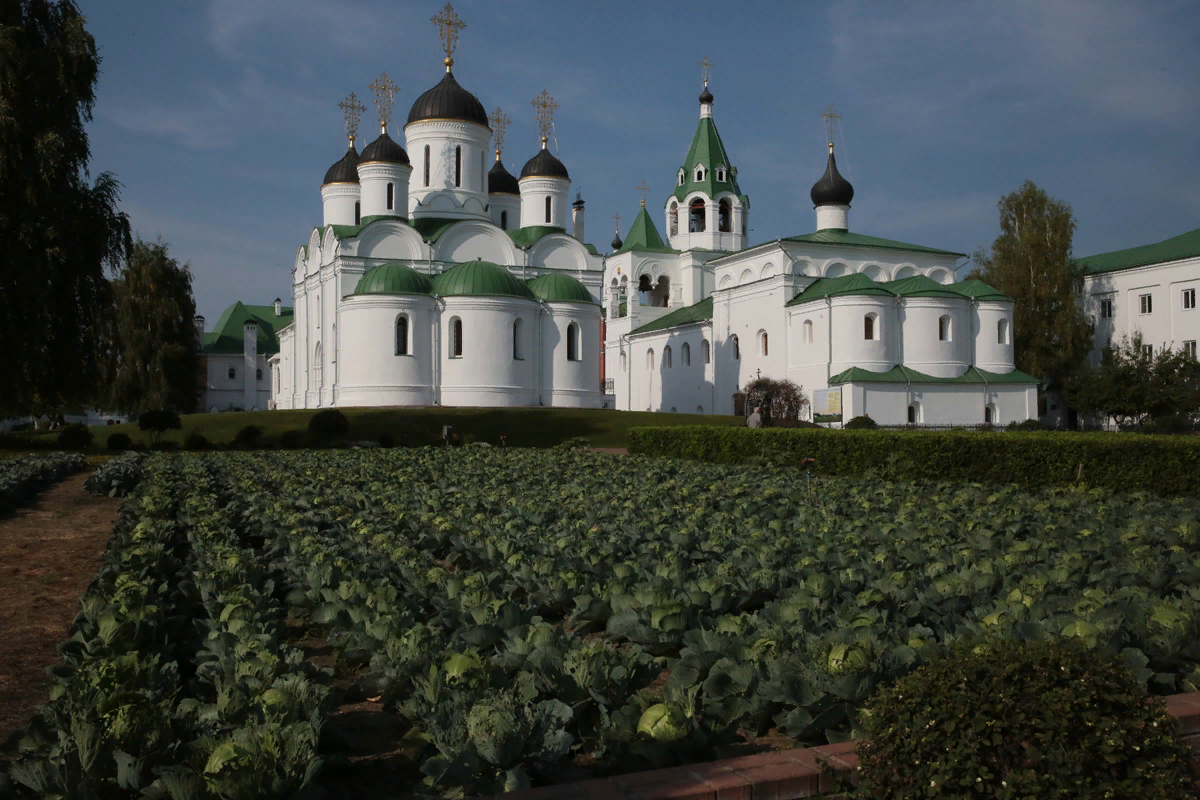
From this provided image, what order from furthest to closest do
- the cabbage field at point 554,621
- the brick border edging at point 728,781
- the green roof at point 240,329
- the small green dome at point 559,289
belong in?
the green roof at point 240,329, the small green dome at point 559,289, the cabbage field at point 554,621, the brick border edging at point 728,781

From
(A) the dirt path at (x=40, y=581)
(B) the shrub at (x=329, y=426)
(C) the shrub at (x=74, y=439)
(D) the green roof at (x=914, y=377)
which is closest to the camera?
(A) the dirt path at (x=40, y=581)

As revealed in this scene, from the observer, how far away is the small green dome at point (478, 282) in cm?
4134

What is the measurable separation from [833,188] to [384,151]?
Result: 22816mm

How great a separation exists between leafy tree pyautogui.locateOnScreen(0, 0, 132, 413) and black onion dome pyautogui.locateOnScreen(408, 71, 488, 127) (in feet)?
85.3

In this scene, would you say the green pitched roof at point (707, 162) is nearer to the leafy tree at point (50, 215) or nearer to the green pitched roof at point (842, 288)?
the green pitched roof at point (842, 288)

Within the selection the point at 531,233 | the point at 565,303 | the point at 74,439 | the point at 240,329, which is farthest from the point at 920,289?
the point at 240,329

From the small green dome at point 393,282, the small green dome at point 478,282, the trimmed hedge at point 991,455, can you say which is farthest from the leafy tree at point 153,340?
the trimmed hedge at point 991,455

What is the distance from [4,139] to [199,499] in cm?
1256

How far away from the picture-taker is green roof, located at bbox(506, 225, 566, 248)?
4875 centimetres

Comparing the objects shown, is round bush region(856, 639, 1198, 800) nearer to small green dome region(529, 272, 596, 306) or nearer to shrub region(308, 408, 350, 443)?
shrub region(308, 408, 350, 443)

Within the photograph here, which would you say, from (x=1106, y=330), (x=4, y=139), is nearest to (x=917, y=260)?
(x=1106, y=330)

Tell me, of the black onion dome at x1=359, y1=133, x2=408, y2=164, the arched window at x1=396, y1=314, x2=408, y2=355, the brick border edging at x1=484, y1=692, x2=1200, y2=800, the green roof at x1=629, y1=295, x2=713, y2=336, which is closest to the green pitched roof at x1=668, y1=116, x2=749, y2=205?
the green roof at x1=629, y1=295, x2=713, y2=336

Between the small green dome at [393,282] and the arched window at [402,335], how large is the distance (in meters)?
1.19

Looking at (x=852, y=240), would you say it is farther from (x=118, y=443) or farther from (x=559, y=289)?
(x=118, y=443)
